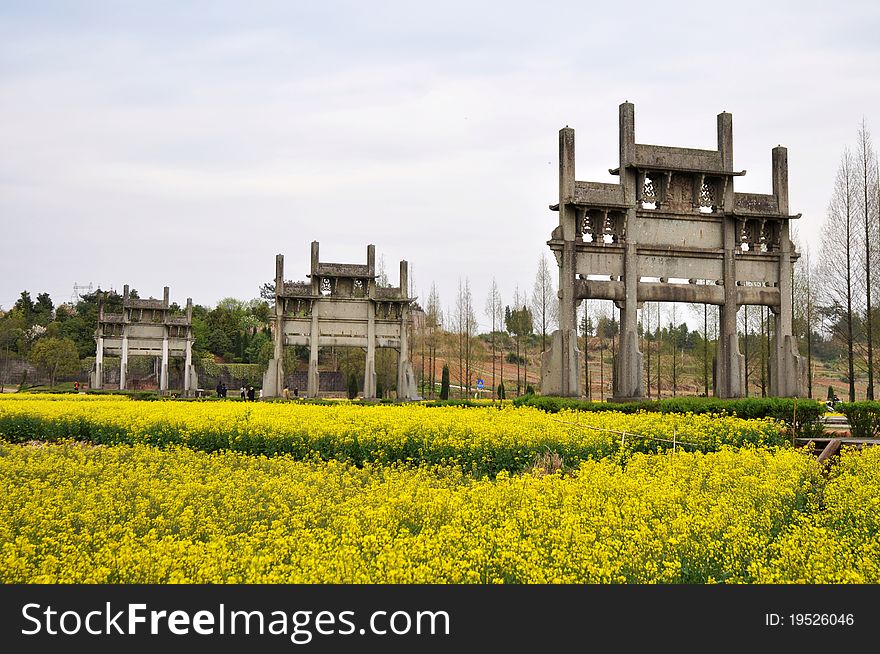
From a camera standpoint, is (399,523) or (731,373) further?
(731,373)

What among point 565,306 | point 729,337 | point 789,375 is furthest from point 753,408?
point 789,375

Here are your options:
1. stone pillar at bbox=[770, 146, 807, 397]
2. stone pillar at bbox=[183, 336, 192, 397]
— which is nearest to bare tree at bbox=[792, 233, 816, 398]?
stone pillar at bbox=[770, 146, 807, 397]

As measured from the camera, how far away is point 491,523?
22.9ft

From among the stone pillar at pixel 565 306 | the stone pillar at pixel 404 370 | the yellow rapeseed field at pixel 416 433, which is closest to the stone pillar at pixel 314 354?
the stone pillar at pixel 404 370

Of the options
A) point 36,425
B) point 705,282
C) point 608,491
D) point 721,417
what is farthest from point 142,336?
point 608,491

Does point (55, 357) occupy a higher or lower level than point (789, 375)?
higher

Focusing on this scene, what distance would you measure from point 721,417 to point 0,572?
1269 cm

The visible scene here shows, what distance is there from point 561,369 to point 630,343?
80.4 inches

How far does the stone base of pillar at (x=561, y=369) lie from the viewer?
65.6 feet

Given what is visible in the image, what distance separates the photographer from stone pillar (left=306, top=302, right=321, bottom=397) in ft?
110

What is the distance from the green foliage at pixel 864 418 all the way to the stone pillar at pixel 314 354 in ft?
71.5

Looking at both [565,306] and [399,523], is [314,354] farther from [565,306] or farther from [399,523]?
[399,523]

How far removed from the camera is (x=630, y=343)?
2072 centimetres

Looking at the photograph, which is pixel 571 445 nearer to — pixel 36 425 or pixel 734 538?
pixel 734 538
